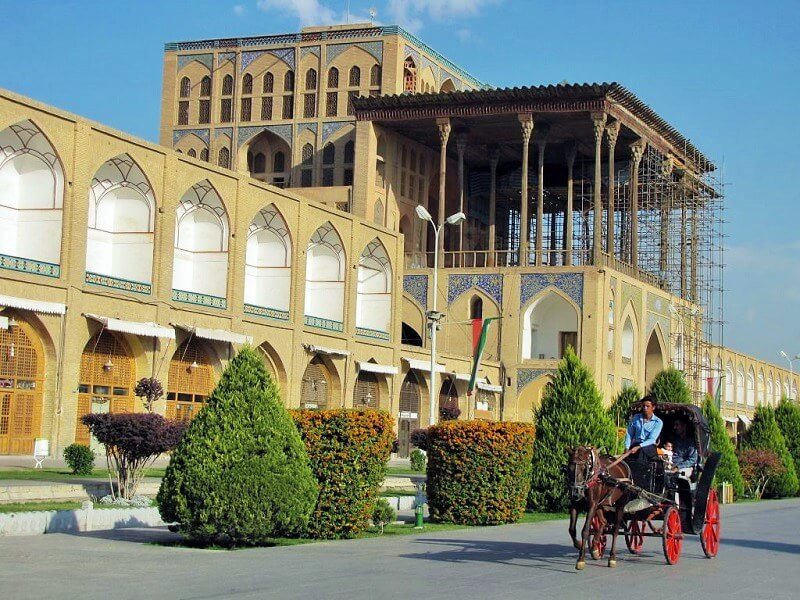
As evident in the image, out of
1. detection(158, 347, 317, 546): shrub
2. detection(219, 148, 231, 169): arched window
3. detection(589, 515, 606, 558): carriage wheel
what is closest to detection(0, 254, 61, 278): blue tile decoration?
detection(158, 347, 317, 546): shrub

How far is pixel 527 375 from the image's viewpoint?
48312mm

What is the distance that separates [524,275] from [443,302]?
351cm

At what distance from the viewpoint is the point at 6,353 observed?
27219 millimetres

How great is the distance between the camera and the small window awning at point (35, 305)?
1038 inches

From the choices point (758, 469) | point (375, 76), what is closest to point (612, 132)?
point (375, 76)

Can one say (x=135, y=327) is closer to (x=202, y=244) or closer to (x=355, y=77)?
(x=202, y=244)

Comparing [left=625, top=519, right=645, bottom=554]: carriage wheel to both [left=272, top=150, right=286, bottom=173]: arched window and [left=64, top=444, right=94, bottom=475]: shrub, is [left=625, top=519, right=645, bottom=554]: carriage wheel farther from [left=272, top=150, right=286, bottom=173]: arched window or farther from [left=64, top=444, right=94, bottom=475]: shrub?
[left=272, top=150, right=286, bottom=173]: arched window

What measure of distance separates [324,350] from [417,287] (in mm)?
11707

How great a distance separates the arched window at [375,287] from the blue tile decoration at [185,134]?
15629mm

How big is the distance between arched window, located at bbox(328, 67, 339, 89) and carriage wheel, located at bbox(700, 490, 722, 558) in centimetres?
4254

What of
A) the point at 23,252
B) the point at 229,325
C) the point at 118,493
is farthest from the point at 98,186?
the point at 118,493

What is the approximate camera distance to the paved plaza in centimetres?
960

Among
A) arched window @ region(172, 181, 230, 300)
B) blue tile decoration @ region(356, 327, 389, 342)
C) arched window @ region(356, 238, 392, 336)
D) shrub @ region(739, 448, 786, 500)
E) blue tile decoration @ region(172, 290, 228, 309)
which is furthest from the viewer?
arched window @ region(356, 238, 392, 336)

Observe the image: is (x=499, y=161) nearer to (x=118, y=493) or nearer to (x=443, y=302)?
(x=443, y=302)
